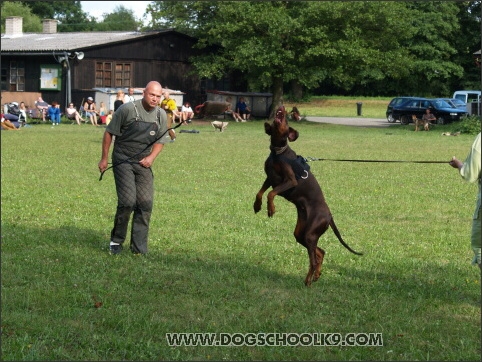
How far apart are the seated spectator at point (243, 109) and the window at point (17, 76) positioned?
40.1ft

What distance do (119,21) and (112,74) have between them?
63374 millimetres

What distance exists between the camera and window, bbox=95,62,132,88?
4636 cm

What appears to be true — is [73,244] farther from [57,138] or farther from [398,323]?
[57,138]

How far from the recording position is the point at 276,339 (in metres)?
6.13

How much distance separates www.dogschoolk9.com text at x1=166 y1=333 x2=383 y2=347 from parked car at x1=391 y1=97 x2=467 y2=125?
40043 mm

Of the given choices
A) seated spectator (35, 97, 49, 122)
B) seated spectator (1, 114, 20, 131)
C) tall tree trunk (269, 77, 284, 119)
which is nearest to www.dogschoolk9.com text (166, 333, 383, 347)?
seated spectator (1, 114, 20, 131)

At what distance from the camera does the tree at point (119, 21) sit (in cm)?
10256

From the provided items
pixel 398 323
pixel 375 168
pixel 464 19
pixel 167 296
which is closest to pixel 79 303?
pixel 167 296

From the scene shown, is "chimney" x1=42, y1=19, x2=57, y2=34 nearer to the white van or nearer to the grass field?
the white van

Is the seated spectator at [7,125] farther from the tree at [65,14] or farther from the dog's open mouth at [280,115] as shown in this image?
the tree at [65,14]

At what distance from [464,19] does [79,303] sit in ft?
202

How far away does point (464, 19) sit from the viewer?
64.6m

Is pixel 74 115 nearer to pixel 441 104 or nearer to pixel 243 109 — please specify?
pixel 243 109

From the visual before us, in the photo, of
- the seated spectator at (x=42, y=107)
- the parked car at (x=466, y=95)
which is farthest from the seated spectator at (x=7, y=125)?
the parked car at (x=466, y=95)
